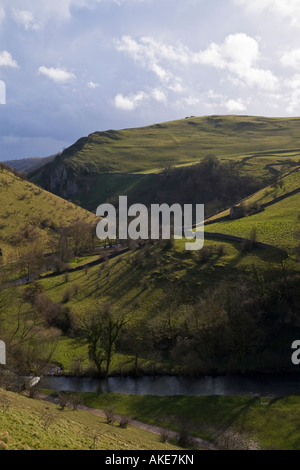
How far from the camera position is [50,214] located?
424ft

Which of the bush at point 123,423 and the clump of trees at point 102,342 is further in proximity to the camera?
the clump of trees at point 102,342

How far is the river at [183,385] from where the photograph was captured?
46.6 metres

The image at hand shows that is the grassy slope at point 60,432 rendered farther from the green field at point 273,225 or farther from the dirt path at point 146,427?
the green field at point 273,225

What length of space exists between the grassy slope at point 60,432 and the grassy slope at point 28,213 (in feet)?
227

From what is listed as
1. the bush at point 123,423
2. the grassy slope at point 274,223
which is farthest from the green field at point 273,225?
the bush at point 123,423

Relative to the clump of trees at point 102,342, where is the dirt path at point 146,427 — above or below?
below

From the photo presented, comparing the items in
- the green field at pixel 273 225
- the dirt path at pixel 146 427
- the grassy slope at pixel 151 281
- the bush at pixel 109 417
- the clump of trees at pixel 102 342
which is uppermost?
the green field at pixel 273 225

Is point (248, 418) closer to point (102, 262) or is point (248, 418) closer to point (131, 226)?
point (102, 262)

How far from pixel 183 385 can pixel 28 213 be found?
9103cm

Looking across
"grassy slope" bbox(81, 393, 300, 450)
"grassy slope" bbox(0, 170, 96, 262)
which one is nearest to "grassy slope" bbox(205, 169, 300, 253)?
"grassy slope" bbox(81, 393, 300, 450)

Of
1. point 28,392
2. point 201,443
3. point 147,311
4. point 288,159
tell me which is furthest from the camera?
point 288,159

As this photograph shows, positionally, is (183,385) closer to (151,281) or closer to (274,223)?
(151,281)
